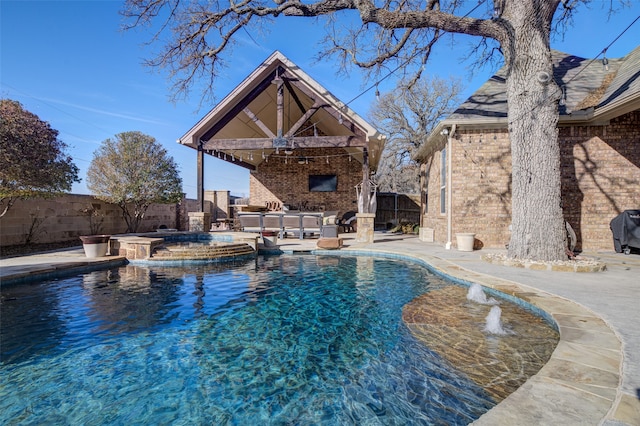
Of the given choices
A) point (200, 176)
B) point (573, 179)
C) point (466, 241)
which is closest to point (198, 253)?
point (200, 176)

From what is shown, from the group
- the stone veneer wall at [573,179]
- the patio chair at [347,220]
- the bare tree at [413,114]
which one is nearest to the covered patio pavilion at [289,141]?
→ the patio chair at [347,220]

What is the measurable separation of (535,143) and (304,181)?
423 inches

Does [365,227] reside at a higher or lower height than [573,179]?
lower

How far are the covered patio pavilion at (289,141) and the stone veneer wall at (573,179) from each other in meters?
2.90

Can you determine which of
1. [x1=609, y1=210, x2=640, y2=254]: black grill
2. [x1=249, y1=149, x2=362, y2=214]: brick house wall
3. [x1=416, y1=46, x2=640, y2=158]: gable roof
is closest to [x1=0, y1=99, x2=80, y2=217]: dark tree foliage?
[x1=249, y1=149, x2=362, y2=214]: brick house wall

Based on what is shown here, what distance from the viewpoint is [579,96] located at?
29.0 feet

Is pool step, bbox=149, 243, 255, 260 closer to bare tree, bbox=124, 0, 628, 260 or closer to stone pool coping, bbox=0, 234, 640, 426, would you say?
bare tree, bbox=124, 0, 628, 260

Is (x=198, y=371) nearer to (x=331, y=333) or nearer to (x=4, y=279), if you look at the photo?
(x=331, y=333)

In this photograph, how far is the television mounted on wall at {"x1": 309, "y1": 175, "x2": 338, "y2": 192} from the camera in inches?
612

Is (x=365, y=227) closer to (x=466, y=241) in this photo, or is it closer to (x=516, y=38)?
(x=466, y=241)

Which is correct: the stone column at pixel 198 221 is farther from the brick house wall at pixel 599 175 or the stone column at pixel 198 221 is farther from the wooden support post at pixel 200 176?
the brick house wall at pixel 599 175

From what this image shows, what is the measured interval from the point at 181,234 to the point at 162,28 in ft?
20.8

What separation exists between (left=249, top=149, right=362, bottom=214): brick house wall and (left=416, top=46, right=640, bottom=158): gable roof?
5.26 m

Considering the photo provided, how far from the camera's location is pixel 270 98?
12477 millimetres
